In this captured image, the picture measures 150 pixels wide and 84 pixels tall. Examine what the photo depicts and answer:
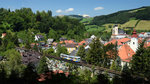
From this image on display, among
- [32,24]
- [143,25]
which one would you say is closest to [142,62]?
[32,24]

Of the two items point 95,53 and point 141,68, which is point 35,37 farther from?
point 141,68

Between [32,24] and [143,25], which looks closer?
[32,24]

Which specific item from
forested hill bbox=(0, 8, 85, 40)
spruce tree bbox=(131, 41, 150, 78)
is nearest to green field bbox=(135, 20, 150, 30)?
forested hill bbox=(0, 8, 85, 40)

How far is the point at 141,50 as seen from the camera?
21.6 meters

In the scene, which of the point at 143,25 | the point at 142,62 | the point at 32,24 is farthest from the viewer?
the point at 143,25

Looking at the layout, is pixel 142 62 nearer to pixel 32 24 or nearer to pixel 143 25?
pixel 32 24

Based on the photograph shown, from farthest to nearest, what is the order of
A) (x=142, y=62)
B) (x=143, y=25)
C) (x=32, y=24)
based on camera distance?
1. (x=143, y=25)
2. (x=32, y=24)
3. (x=142, y=62)

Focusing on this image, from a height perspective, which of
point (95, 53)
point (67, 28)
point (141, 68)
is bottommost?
point (141, 68)

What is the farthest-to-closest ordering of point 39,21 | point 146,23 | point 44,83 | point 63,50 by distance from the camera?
point 146,23 → point 39,21 → point 63,50 → point 44,83

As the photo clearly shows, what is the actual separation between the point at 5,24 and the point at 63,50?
118 feet

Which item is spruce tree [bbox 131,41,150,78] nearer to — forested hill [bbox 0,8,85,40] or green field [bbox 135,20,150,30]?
forested hill [bbox 0,8,85,40]

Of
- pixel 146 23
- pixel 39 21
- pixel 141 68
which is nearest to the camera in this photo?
pixel 141 68

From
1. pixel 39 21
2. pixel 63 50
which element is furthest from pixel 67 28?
pixel 63 50

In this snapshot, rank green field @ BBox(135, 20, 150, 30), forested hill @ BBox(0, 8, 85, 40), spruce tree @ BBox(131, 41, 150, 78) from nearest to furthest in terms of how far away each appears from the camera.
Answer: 1. spruce tree @ BBox(131, 41, 150, 78)
2. forested hill @ BBox(0, 8, 85, 40)
3. green field @ BBox(135, 20, 150, 30)
